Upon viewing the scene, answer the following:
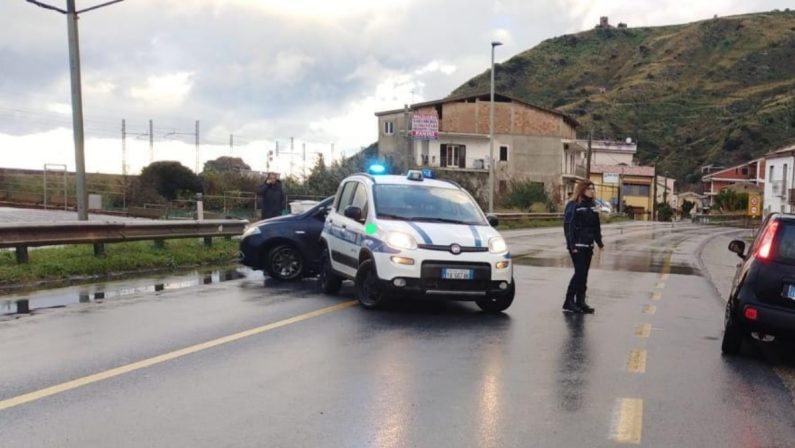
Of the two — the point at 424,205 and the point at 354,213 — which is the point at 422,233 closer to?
the point at 424,205

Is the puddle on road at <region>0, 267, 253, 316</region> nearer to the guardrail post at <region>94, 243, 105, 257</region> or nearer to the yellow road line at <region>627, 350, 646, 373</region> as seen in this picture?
the guardrail post at <region>94, 243, 105, 257</region>

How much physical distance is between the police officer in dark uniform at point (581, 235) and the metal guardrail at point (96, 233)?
876cm

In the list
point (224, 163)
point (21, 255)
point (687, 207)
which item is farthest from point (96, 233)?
point (687, 207)

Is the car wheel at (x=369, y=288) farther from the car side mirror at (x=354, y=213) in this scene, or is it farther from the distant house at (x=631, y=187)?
the distant house at (x=631, y=187)

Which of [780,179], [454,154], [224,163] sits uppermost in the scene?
[454,154]

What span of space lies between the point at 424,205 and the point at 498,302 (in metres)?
1.66

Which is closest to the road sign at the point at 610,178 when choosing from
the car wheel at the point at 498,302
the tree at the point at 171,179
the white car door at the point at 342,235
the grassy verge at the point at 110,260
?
the tree at the point at 171,179

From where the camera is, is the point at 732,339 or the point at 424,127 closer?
the point at 732,339

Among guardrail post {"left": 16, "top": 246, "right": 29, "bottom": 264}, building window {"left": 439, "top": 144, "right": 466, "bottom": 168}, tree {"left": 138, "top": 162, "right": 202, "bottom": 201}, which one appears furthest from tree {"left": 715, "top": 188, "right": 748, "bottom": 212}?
guardrail post {"left": 16, "top": 246, "right": 29, "bottom": 264}

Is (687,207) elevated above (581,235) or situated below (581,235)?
below

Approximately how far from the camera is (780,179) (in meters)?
55.5

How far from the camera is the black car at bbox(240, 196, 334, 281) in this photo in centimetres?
1278

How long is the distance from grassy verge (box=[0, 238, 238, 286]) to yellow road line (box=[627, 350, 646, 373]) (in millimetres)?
9503

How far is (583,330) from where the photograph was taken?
876cm
